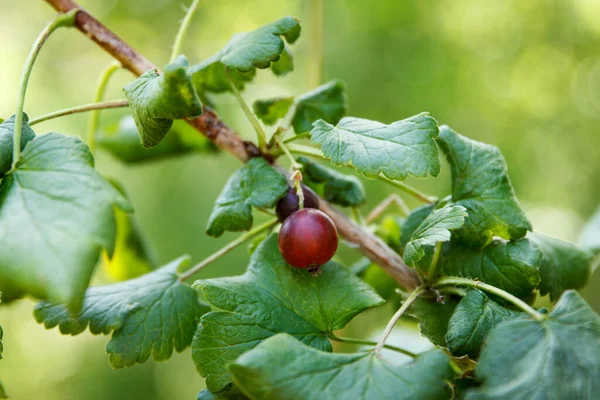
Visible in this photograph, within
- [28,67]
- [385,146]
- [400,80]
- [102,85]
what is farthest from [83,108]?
[400,80]

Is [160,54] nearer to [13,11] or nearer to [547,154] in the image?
[13,11]

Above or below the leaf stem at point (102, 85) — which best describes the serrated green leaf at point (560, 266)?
below

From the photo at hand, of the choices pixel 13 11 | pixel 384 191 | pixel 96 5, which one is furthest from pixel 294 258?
pixel 13 11

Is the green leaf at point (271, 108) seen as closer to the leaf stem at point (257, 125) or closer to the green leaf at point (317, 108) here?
the green leaf at point (317, 108)

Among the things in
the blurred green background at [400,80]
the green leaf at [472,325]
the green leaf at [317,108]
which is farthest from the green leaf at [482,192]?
the blurred green background at [400,80]

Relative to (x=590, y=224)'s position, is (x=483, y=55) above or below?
above

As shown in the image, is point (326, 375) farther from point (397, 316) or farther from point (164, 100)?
point (164, 100)

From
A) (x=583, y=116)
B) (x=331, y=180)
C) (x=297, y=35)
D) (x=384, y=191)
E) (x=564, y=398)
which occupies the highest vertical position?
(x=297, y=35)
